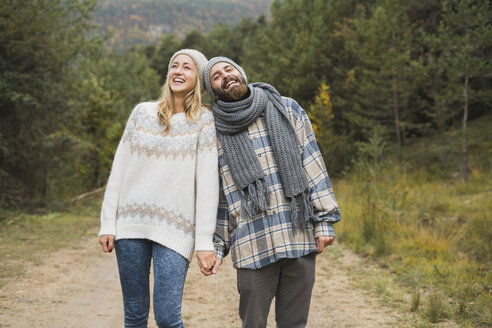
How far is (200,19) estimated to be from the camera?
169000 millimetres

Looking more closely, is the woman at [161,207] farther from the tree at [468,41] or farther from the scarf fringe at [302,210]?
the tree at [468,41]

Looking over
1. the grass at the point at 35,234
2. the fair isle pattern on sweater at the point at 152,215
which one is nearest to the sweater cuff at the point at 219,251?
the fair isle pattern on sweater at the point at 152,215

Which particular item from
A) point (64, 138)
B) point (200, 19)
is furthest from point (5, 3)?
point (200, 19)

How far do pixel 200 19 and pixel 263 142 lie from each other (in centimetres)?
17660

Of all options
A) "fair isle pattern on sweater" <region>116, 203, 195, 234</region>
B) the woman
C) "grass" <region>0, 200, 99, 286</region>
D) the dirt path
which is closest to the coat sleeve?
the woman

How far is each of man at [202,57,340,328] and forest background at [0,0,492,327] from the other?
1941 mm

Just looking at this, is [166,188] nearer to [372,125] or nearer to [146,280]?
[146,280]

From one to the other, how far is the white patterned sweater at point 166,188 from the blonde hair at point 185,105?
0.04 m

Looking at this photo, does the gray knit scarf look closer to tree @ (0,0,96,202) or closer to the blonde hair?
the blonde hair

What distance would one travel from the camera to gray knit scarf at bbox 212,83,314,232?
2.32m

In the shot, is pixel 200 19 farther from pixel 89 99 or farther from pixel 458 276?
pixel 458 276

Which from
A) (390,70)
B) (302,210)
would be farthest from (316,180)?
(390,70)

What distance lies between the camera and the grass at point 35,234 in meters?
5.89

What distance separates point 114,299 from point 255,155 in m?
2.93
